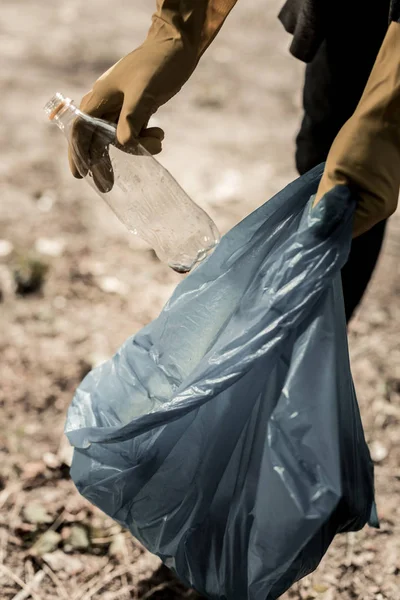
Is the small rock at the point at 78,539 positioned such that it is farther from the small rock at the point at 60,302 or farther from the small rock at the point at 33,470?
the small rock at the point at 60,302

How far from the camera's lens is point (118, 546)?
168cm

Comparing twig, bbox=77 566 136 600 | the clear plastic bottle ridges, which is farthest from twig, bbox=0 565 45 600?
the clear plastic bottle ridges

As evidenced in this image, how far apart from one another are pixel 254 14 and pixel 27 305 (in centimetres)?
293

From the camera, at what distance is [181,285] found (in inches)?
55.4

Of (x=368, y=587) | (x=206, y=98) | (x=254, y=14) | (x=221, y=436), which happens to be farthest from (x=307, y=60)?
(x=254, y=14)

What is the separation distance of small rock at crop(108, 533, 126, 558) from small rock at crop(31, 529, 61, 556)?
0.42ft

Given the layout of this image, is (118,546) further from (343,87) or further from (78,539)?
(343,87)

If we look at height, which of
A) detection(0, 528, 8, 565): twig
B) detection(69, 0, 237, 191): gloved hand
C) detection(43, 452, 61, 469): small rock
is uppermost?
detection(69, 0, 237, 191): gloved hand

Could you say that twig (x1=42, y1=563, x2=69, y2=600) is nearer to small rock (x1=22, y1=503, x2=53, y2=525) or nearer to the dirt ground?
the dirt ground

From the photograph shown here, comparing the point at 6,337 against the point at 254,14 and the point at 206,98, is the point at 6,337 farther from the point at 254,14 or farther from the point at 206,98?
the point at 254,14

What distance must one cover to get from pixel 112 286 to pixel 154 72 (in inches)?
47.1

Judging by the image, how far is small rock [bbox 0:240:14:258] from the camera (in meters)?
2.50

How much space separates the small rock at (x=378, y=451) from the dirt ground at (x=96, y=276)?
0.06ft

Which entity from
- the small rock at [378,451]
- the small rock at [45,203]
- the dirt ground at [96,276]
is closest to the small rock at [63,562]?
the dirt ground at [96,276]
